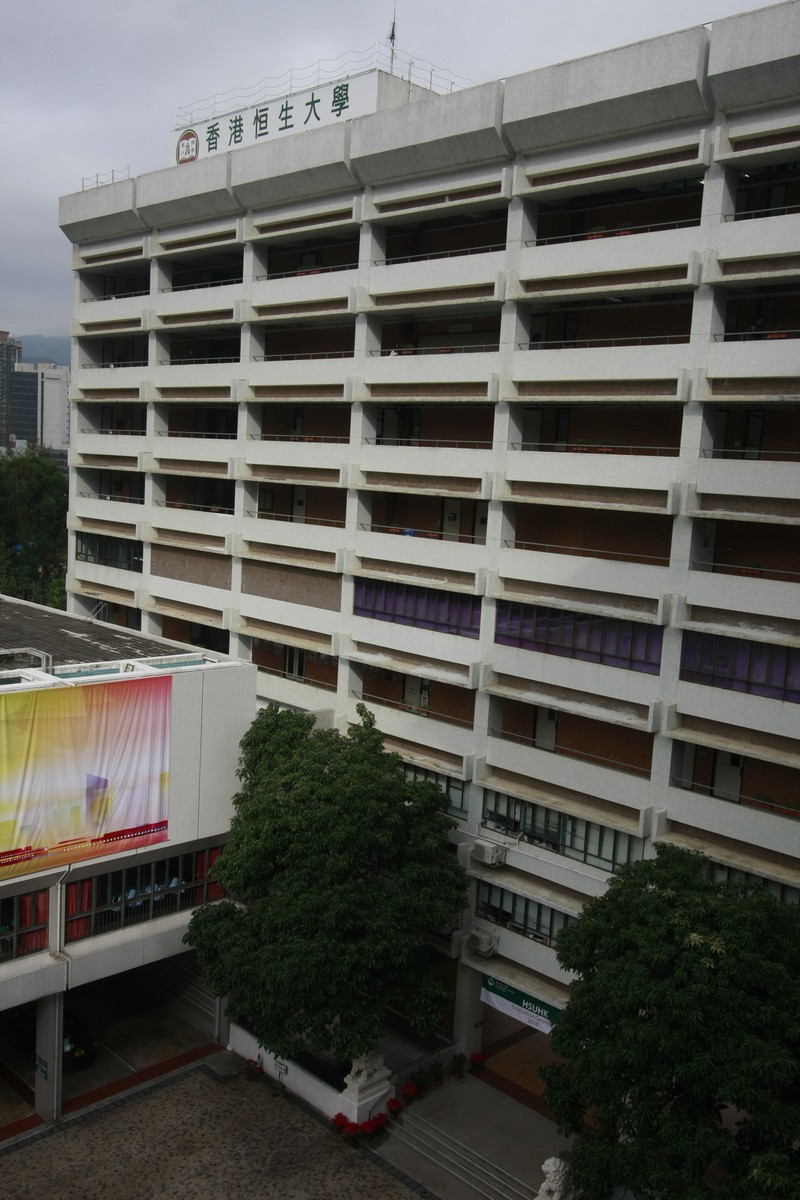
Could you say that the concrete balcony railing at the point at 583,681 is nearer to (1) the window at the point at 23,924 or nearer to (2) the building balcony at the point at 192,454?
(1) the window at the point at 23,924

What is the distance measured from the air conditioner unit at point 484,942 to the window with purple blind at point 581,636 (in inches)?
353

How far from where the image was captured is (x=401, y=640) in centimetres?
3494

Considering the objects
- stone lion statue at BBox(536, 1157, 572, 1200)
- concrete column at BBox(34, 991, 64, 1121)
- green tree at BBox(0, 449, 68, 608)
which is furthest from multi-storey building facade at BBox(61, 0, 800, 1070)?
green tree at BBox(0, 449, 68, 608)

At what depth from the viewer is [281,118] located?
127 ft

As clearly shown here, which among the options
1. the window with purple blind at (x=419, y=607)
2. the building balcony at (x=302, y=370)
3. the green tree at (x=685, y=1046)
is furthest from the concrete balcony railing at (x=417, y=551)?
the green tree at (x=685, y=1046)

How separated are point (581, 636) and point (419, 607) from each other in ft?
20.7

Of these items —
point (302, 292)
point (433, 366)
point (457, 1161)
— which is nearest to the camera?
point (457, 1161)

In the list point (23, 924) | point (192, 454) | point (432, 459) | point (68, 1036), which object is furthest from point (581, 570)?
point (68, 1036)

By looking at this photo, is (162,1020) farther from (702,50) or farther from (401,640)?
(702,50)

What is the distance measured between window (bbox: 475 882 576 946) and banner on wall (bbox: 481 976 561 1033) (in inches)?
66.9

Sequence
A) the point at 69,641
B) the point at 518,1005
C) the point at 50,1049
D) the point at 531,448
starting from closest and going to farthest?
the point at 50,1049
the point at 518,1005
the point at 531,448
the point at 69,641

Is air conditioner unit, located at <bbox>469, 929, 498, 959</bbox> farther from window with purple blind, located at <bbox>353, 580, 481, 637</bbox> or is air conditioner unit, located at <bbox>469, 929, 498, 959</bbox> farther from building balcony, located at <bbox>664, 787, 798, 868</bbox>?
window with purple blind, located at <bbox>353, 580, 481, 637</bbox>

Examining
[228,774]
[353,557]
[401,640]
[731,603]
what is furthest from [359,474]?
[731,603]

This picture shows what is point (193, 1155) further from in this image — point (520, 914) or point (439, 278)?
point (439, 278)
